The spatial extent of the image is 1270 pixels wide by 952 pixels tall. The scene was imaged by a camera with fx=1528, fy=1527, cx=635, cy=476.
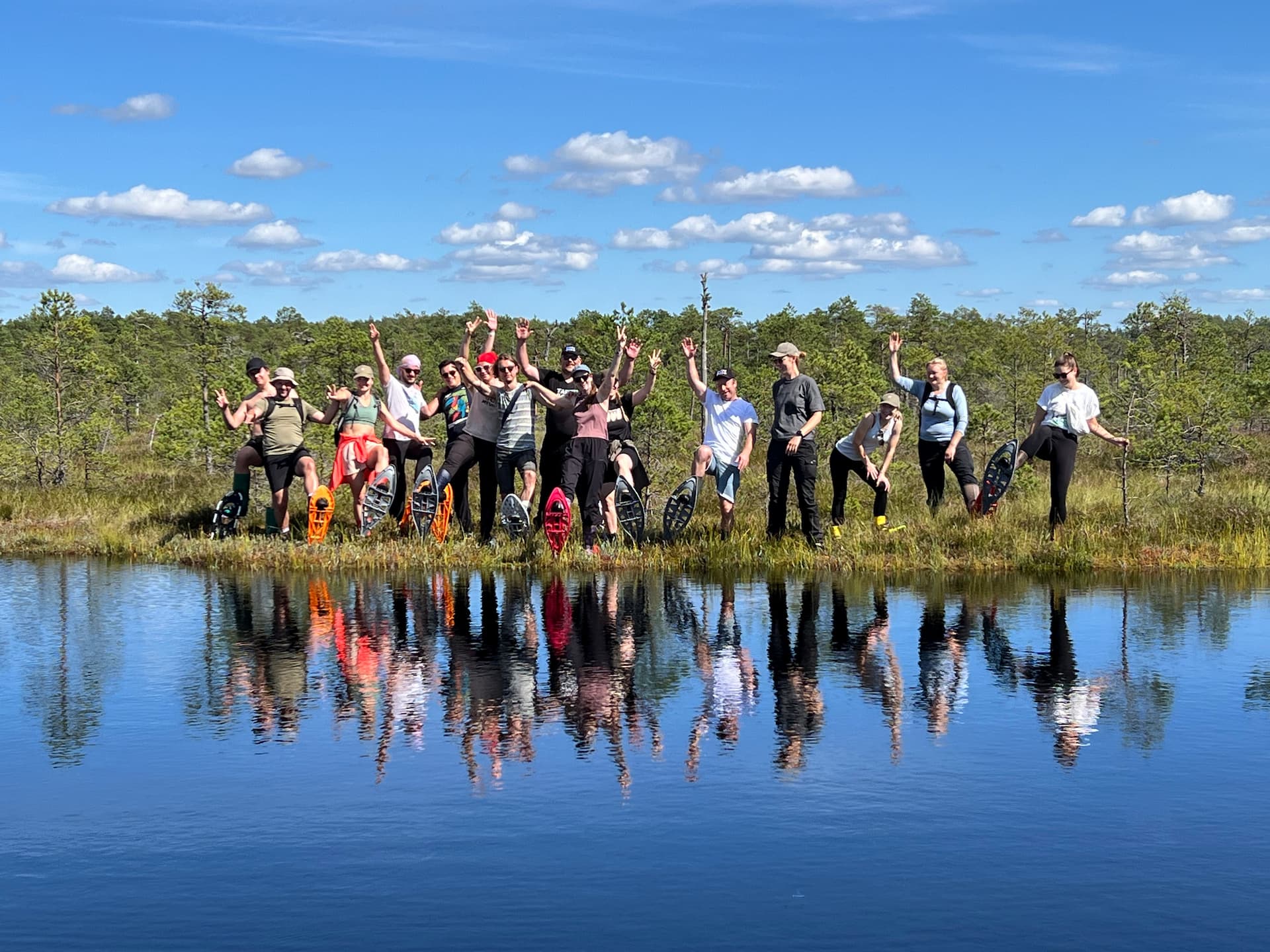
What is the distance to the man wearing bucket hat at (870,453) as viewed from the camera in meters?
16.9

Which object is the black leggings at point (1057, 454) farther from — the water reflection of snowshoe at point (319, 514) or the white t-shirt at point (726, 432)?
the water reflection of snowshoe at point (319, 514)

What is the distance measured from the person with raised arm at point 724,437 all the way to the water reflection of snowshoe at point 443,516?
281 cm

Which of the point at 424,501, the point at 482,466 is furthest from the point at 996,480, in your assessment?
the point at 424,501

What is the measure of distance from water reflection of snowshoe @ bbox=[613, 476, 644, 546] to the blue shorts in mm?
845

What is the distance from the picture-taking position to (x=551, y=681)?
31.8ft

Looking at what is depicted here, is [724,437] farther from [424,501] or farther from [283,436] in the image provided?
[283,436]

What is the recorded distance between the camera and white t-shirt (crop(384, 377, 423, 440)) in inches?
685

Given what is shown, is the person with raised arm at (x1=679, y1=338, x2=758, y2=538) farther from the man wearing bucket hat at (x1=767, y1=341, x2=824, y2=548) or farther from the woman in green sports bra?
the woman in green sports bra

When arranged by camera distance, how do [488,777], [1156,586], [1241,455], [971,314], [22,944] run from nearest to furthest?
[22,944]
[488,777]
[1156,586]
[1241,455]
[971,314]

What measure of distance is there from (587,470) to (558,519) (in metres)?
0.63

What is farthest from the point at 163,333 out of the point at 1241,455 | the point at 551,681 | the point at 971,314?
the point at 551,681

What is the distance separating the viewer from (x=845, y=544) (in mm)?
16125

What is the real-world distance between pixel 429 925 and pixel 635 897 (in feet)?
2.53

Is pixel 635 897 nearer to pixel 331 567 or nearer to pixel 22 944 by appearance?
pixel 22 944
